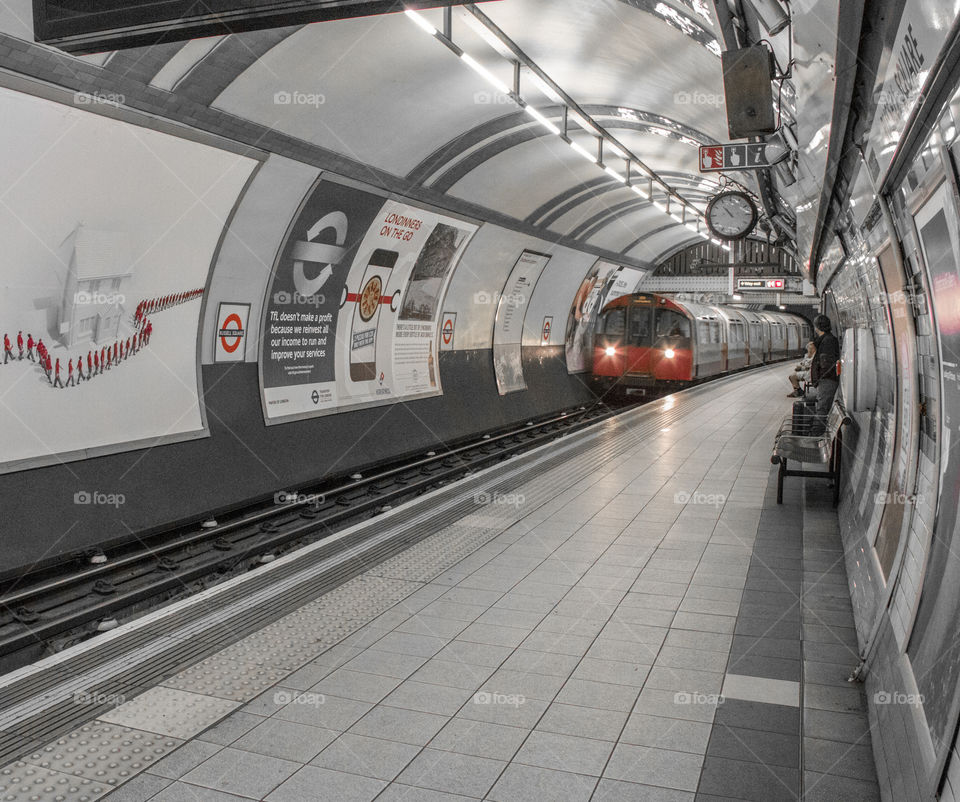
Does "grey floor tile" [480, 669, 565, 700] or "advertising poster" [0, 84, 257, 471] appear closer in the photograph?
"grey floor tile" [480, 669, 565, 700]

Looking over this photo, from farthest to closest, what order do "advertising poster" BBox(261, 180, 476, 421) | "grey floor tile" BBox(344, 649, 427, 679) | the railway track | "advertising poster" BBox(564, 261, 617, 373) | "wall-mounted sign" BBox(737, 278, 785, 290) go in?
"wall-mounted sign" BBox(737, 278, 785, 290)
"advertising poster" BBox(564, 261, 617, 373)
"advertising poster" BBox(261, 180, 476, 421)
the railway track
"grey floor tile" BBox(344, 649, 427, 679)

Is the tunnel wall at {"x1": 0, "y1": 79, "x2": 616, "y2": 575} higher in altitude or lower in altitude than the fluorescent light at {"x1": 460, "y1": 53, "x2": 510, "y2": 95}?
lower

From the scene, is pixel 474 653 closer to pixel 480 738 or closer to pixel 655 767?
pixel 480 738

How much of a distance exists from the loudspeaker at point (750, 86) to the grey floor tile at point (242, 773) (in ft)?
12.8

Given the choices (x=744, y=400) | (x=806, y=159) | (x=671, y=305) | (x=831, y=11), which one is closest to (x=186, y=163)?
(x=806, y=159)

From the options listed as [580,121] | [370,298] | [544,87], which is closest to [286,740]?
[544,87]

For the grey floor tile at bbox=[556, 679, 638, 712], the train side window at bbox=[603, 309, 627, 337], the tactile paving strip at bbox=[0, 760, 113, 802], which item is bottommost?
the grey floor tile at bbox=[556, 679, 638, 712]

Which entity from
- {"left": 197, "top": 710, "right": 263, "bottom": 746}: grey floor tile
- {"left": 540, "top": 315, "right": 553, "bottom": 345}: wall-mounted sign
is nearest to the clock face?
{"left": 540, "top": 315, "right": 553, "bottom": 345}: wall-mounted sign

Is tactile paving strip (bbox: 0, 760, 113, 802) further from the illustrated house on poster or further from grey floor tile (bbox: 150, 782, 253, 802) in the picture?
the illustrated house on poster

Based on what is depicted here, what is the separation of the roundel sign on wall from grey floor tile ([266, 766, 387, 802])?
19.5 feet

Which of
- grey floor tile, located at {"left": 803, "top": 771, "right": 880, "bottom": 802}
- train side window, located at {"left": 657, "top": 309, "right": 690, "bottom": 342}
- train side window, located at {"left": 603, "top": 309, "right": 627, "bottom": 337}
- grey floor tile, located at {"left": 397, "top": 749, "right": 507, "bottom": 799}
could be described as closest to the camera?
grey floor tile, located at {"left": 803, "top": 771, "right": 880, "bottom": 802}

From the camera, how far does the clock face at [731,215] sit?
38.0 ft

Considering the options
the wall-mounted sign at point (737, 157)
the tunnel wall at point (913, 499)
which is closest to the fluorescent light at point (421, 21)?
the tunnel wall at point (913, 499)

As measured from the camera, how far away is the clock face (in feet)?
38.0
